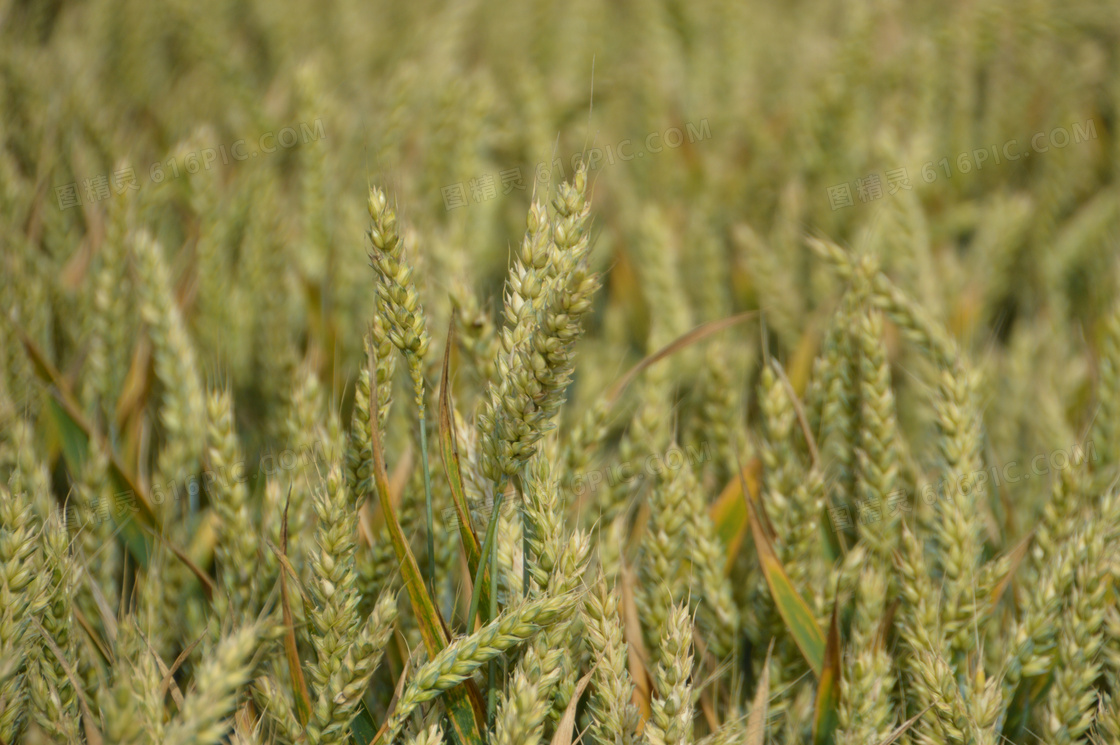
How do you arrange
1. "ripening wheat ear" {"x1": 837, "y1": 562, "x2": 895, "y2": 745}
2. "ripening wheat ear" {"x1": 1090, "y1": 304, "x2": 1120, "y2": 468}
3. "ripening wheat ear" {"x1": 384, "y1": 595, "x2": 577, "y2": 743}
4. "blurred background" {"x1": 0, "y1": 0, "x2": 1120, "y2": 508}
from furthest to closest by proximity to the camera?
"blurred background" {"x1": 0, "y1": 0, "x2": 1120, "y2": 508}, "ripening wheat ear" {"x1": 1090, "y1": 304, "x2": 1120, "y2": 468}, "ripening wheat ear" {"x1": 837, "y1": 562, "x2": 895, "y2": 745}, "ripening wheat ear" {"x1": 384, "y1": 595, "x2": 577, "y2": 743}

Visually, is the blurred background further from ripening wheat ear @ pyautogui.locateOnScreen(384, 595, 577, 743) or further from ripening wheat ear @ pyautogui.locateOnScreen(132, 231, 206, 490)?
ripening wheat ear @ pyautogui.locateOnScreen(384, 595, 577, 743)

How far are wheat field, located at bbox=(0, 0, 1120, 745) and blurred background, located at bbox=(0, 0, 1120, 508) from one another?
0.05 ft

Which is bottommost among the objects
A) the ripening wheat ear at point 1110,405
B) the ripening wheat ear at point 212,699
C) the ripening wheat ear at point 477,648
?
the ripening wheat ear at point 1110,405

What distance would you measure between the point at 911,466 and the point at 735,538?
1.01 feet

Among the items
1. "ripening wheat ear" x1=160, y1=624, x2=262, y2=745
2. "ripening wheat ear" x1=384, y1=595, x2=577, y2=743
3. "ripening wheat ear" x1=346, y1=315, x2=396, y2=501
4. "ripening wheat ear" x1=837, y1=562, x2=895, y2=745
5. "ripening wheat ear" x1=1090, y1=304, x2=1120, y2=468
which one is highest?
"ripening wheat ear" x1=346, y1=315, x2=396, y2=501

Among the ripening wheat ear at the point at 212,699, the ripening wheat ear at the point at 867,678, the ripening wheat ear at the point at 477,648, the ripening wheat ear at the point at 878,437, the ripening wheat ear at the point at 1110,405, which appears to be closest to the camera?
the ripening wheat ear at the point at 212,699

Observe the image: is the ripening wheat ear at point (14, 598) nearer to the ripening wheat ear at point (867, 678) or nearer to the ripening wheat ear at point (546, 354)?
the ripening wheat ear at point (546, 354)

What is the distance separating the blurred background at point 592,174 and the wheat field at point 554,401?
0.01 meters

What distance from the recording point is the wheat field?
77cm

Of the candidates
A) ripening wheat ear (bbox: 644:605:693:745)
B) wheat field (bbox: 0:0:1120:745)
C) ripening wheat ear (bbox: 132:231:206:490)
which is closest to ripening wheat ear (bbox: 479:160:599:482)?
wheat field (bbox: 0:0:1120:745)

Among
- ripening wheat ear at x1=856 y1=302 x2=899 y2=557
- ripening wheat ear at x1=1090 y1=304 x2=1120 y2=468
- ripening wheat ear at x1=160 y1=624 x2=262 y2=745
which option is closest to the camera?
ripening wheat ear at x1=160 y1=624 x2=262 y2=745

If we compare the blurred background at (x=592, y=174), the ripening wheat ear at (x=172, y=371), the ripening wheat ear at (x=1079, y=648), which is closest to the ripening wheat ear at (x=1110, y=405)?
the blurred background at (x=592, y=174)

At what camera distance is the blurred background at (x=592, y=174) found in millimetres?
1427

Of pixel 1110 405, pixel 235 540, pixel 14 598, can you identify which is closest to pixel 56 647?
pixel 14 598
